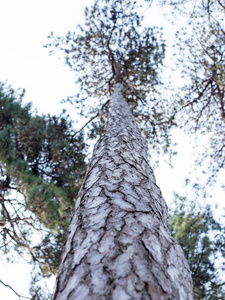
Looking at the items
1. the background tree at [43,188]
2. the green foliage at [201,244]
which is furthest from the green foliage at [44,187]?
the green foliage at [201,244]

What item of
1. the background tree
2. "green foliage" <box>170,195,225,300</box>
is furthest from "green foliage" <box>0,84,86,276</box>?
"green foliage" <box>170,195,225,300</box>

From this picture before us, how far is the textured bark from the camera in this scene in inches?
26.3

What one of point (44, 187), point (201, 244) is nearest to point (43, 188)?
point (44, 187)

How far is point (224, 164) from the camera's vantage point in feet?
19.9

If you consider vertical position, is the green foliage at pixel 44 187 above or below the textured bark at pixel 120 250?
above

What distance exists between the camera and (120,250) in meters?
0.80

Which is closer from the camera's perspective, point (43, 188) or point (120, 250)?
point (120, 250)

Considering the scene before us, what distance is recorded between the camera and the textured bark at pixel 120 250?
2.19 feet

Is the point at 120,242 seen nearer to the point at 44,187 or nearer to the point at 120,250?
the point at 120,250

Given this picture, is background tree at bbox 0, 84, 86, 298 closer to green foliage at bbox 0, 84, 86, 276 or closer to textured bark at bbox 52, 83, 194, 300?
green foliage at bbox 0, 84, 86, 276

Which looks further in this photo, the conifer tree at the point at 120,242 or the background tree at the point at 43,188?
the background tree at the point at 43,188

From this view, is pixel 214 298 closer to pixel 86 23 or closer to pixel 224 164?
pixel 224 164

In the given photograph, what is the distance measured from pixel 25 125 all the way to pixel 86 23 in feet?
10.0

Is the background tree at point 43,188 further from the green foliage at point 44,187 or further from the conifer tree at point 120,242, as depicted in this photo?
the conifer tree at point 120,242
